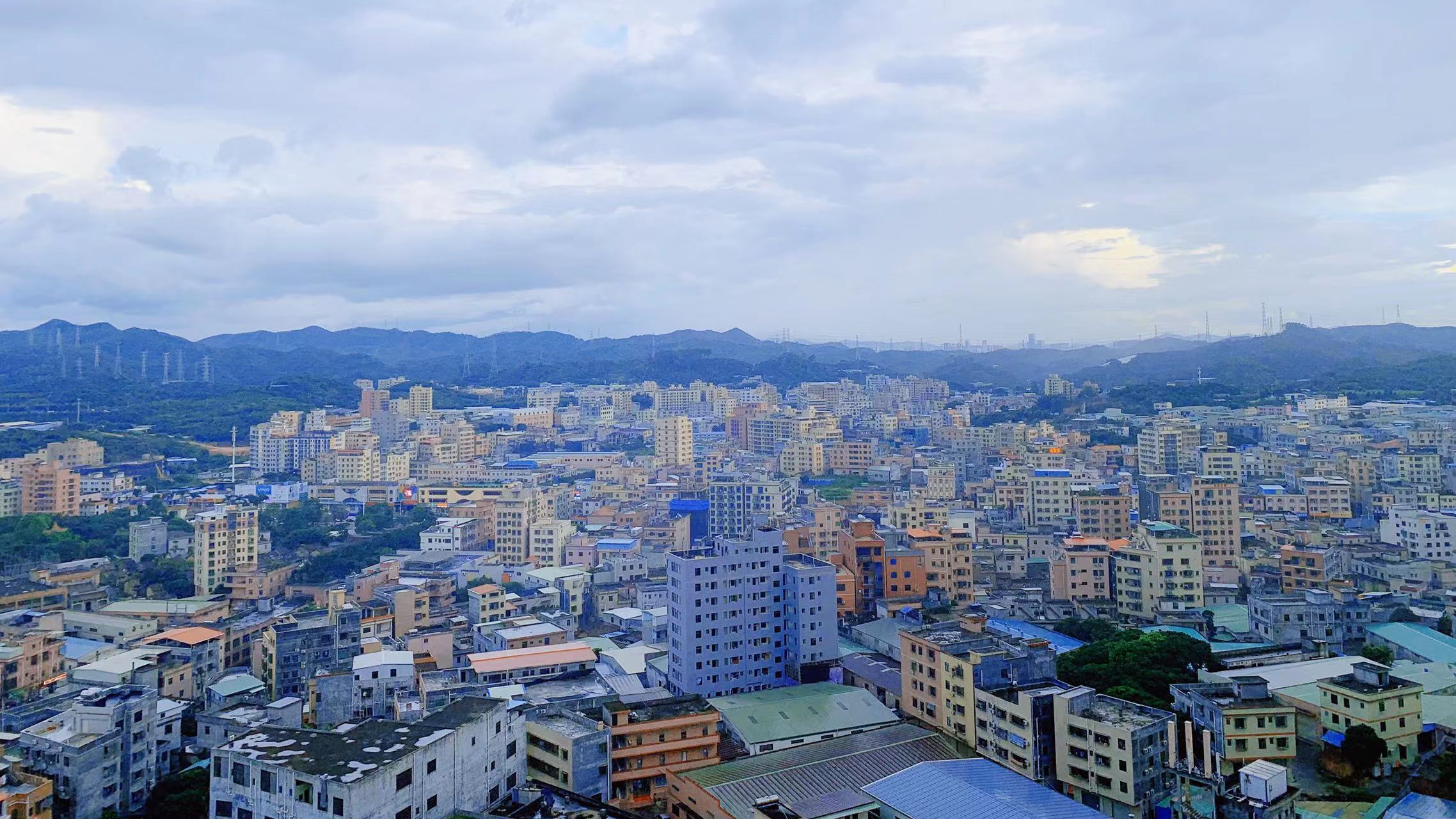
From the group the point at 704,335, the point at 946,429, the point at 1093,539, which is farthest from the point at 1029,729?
the point at 704,335

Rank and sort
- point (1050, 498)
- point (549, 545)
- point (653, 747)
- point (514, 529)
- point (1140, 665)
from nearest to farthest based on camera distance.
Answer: point (653, 747) → point (1140, 665) → point (549, 545) → point (514, 529) → point (1050, 498)

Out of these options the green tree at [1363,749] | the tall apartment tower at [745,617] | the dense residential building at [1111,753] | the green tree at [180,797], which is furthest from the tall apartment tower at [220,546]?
the green tree at [1363,749]

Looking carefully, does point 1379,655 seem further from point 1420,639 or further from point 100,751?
point 100,751

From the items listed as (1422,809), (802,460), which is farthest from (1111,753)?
(802,460)

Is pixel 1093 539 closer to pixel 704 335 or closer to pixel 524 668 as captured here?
pixel 524 668

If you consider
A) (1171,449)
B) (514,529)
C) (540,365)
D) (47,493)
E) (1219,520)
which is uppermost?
(540,365)

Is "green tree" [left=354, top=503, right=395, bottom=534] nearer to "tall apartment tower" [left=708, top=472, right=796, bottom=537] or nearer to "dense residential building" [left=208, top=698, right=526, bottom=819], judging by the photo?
"tall apartment tower" [left=708, top=472, right=796, bottom=537]
